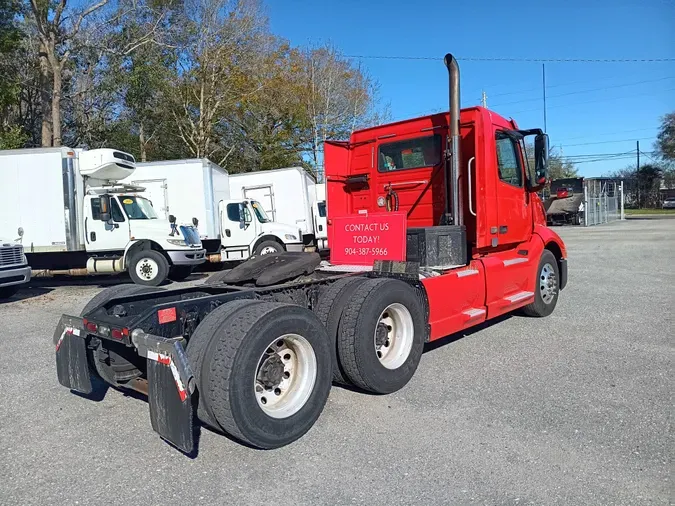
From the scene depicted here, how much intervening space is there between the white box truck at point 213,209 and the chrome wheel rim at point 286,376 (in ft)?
38.9

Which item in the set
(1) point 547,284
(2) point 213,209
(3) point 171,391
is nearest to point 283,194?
(2) point 213,209

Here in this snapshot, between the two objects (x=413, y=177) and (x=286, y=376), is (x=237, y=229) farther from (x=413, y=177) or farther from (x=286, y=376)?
(x=286, y=376)

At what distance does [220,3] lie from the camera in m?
24.9

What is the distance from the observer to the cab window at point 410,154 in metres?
6.65

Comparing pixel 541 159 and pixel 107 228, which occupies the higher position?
pixel 541 159

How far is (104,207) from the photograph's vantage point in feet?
43.2

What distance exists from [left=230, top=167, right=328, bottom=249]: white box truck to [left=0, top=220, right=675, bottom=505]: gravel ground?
12.7 metres

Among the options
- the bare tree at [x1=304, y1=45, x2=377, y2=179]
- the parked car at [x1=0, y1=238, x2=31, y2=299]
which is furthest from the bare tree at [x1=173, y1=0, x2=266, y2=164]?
the parked car at [x1=0, y1=238, x2=31, y2=299]

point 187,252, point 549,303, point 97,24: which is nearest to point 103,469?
point 549,303

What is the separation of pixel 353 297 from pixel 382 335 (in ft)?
1.78

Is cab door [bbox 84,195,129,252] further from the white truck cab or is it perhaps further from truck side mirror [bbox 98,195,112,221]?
the white truck cab

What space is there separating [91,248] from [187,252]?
98.2 inches

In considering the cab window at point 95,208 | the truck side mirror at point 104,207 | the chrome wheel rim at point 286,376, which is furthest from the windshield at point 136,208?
the chrome wheel rim at point 286,376

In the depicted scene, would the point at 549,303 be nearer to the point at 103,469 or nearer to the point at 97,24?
the point at 103,469
